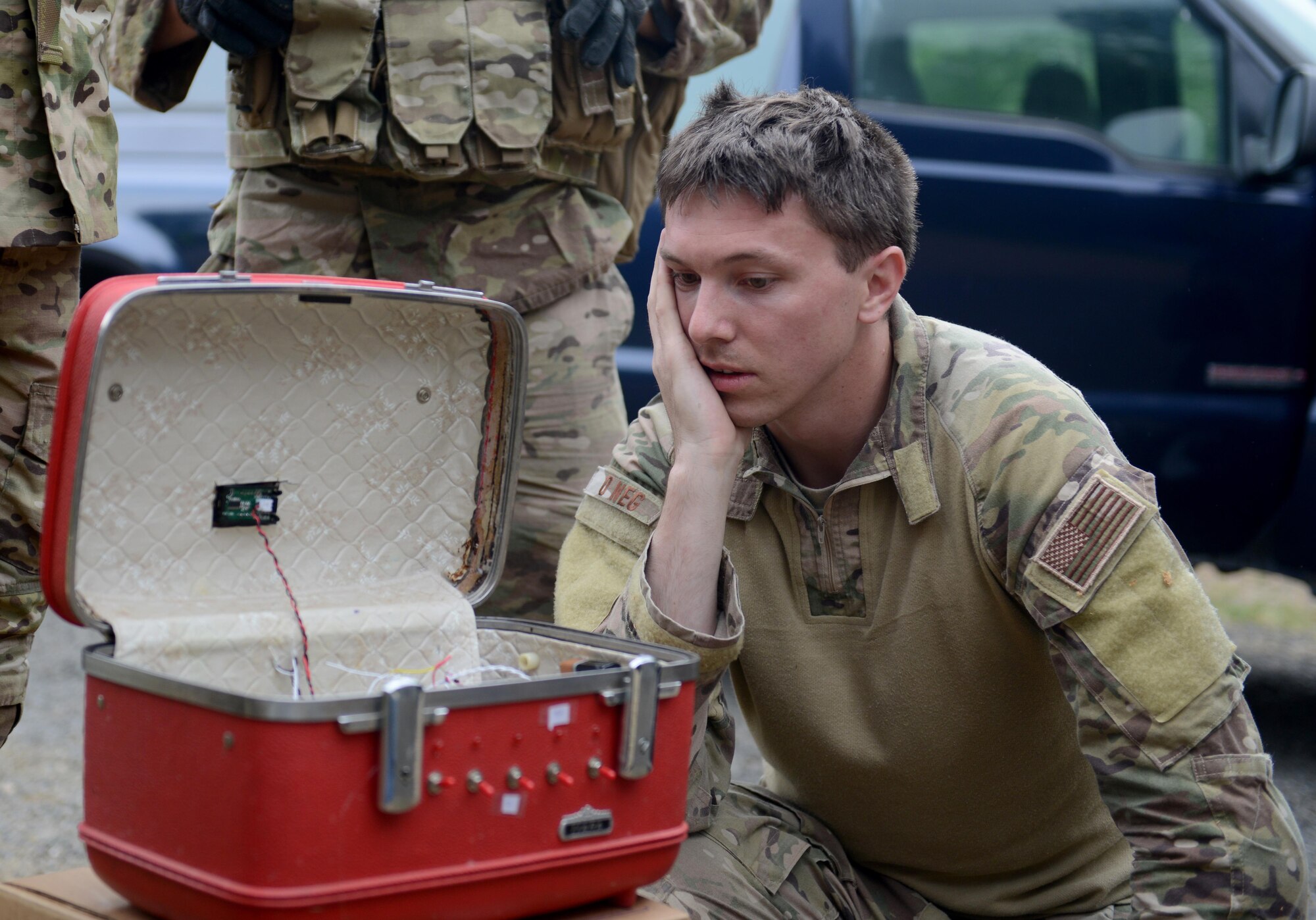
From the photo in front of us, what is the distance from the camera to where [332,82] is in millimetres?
2633

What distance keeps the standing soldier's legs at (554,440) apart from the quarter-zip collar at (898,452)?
29.1 inches

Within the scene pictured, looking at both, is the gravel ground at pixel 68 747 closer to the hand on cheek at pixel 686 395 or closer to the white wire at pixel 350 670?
the white wire at pixel 350 670

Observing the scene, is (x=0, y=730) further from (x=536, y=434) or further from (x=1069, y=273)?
(x=1069, y=273)

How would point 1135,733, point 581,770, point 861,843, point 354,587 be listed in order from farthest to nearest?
1. point 861,843
2. point 354,587
3. point 1135,733
4. point 581,770

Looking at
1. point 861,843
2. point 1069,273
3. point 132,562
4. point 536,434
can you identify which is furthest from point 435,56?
point 1069,273

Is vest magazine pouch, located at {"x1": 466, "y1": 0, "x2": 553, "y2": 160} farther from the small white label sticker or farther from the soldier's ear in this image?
the small white label sticker

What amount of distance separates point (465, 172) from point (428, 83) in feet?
0.53

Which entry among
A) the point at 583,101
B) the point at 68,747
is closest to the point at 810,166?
the point at 583,101

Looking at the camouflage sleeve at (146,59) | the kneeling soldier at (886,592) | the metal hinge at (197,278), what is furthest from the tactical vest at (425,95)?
the metal hinge at (197,278)

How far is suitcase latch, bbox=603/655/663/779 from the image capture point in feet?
5.29

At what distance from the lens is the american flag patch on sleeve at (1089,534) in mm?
1826

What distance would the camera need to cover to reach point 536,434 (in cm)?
284

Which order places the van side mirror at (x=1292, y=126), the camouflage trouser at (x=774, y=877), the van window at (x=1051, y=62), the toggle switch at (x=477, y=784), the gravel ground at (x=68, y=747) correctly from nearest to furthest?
the toggle switch at (x=477, y=784), the camouflage trouser at (x=774, y=877), the gravel ground at (x=68, y=747), the van side mirror at (x=1292, y=126), the van window at (x=1051, y=62)

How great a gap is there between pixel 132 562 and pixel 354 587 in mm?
287
